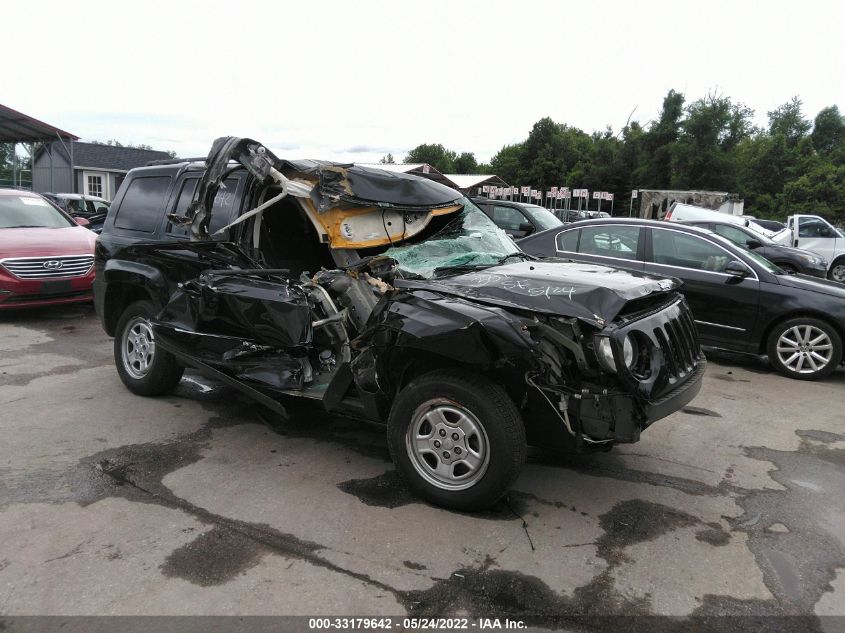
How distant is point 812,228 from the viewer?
16.5m

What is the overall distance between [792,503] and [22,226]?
429 inches

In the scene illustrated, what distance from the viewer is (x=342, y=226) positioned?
4.63 m

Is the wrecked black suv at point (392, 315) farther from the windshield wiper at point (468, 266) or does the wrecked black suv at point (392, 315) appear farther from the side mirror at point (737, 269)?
the side mirror at point (737, 269)

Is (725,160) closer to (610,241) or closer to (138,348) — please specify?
(610,241)

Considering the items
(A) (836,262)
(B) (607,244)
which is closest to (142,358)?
(B) (607,244)

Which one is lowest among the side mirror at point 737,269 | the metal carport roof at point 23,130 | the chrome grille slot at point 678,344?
the chrome grille slot at point 678,344

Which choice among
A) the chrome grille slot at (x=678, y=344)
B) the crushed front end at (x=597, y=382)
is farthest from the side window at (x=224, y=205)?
the chrome grille slot at (x=678, y=344)

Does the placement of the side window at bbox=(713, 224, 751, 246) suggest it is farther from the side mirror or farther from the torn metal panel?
the torn metal panel

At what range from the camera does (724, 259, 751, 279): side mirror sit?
275 inches

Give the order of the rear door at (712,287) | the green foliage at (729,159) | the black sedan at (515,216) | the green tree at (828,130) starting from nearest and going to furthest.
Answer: the rear door at (712,287)
the black sedan at (515,216)
the green foliage at (729,159)
the green tree at (828,130)

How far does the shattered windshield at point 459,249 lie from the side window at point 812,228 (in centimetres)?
1495

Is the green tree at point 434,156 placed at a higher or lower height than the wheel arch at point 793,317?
higher

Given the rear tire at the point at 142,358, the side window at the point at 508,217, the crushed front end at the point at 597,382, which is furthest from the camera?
the side window at the point at 508,217

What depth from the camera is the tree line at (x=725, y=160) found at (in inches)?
1376
